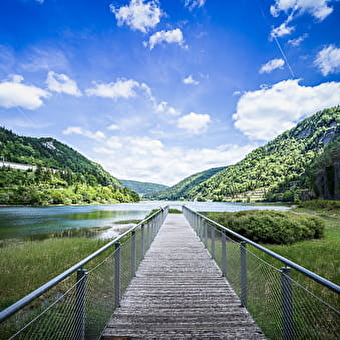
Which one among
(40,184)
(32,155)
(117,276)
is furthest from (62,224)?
(32,155)

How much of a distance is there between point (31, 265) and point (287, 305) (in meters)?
8.98

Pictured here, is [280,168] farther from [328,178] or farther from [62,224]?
[62,224]

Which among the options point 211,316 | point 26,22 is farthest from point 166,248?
point 26,22

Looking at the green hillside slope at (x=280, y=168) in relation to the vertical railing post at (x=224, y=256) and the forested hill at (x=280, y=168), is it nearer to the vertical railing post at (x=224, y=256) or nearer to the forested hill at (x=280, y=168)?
the forested hill at (x=280, y=168)

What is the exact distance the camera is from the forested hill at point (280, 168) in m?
115

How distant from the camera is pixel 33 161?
145m

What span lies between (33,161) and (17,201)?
262ft

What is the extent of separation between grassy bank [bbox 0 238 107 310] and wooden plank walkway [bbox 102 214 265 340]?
3553mm

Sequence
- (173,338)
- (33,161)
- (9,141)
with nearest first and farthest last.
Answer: (173,338), (33,161), (9,141)

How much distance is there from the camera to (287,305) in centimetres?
235

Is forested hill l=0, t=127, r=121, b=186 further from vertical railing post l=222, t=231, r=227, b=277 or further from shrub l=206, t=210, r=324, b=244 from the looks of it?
vertical railing post l=222, t=231, r=227, b=277

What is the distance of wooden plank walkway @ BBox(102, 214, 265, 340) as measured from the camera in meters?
2.86

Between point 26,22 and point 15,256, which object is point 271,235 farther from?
point 26,22

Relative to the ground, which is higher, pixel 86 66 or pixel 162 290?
pixel 86 66
